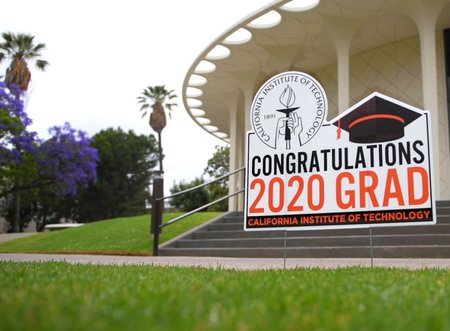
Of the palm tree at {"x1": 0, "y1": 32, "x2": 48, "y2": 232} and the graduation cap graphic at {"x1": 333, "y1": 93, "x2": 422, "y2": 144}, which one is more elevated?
the palm tree at {"x1": 0, "y1": 32, "x2": 48, "y2": 232}

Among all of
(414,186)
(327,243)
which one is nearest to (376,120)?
(414,186)

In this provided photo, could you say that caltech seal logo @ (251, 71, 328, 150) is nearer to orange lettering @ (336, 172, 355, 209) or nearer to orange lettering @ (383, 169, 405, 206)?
orange lettering @ (336, 172, 355, 209)

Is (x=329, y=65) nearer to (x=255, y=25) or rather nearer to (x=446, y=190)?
(x=255, y=25)

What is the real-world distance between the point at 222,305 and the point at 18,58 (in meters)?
37.2

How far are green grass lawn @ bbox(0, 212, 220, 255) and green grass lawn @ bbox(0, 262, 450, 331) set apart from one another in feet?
28.8

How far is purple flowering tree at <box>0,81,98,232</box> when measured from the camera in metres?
28.9

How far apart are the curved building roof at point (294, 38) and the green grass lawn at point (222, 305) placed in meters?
14.9

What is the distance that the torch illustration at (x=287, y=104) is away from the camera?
792cm

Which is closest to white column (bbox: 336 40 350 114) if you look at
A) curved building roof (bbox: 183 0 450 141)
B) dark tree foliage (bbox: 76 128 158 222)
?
curved building roof (bbox: 183 0 450 141)

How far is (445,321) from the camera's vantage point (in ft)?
8.91

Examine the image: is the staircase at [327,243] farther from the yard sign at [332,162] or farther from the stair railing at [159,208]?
the yard sign at [332,162]

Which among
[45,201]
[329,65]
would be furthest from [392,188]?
[45,201]

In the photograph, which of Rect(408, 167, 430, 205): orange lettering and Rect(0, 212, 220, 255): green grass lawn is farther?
Rect(0, 212, 220, 255): green grass lawn

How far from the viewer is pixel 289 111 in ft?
26.2
